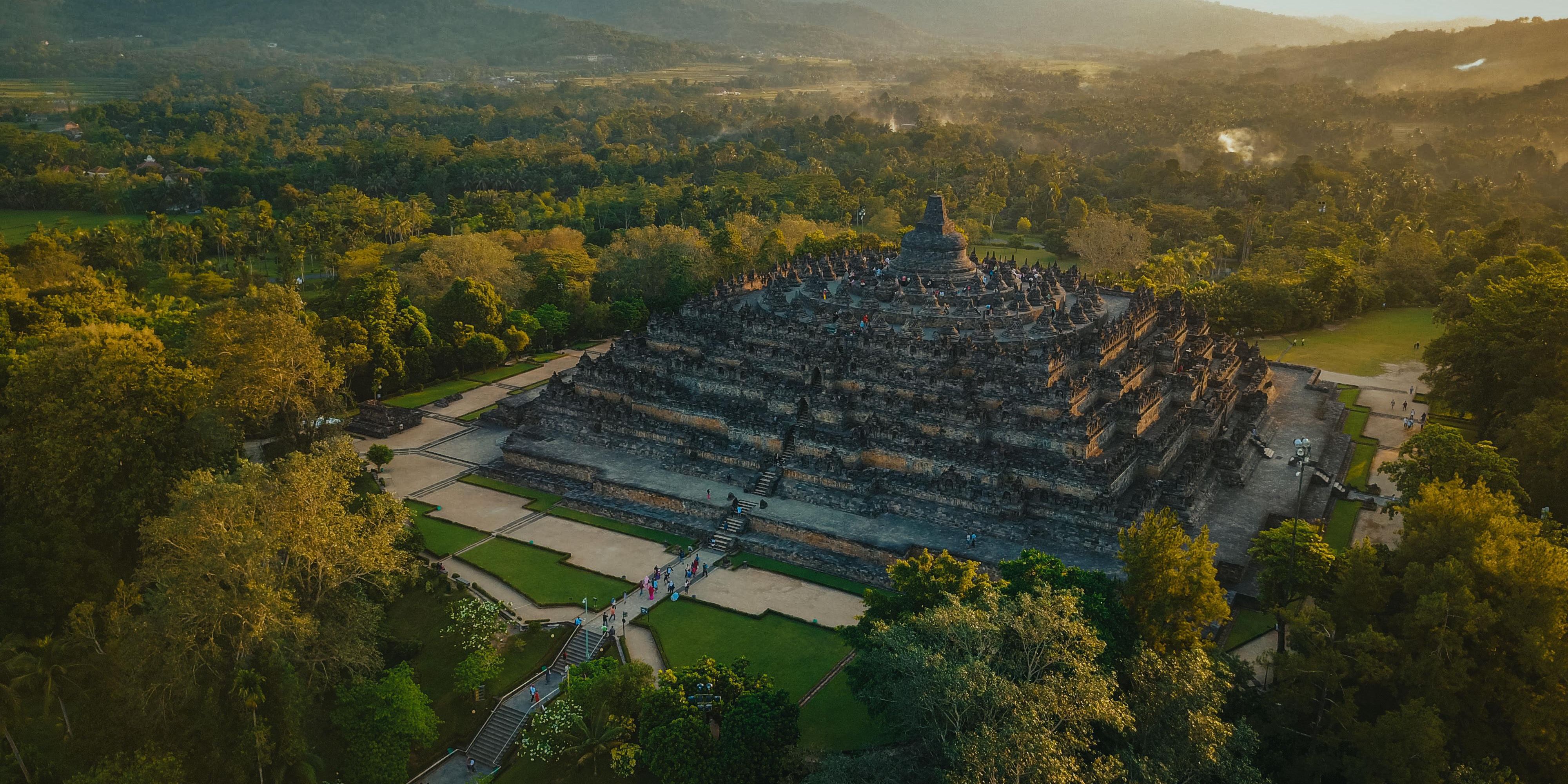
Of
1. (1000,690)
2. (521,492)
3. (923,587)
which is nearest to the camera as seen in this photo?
(1000,690)

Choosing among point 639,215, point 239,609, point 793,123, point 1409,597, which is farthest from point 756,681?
point 793,123

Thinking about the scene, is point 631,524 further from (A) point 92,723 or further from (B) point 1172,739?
(B) point 1172,739

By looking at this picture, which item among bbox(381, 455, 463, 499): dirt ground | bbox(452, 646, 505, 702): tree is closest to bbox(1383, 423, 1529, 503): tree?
bbox(452, 646, 505, 702): tree

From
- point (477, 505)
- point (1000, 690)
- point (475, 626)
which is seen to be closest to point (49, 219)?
point (477, 505)

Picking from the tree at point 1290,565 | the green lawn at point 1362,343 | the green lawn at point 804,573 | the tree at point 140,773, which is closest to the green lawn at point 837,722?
the green lawn at point 804,573

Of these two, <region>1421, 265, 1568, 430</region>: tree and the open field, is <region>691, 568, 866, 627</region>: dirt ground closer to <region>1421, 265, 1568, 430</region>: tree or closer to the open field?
<region>1421, 265, 1568, 430</region>: tree

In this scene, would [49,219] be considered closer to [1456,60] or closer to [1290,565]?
[1290,565]
